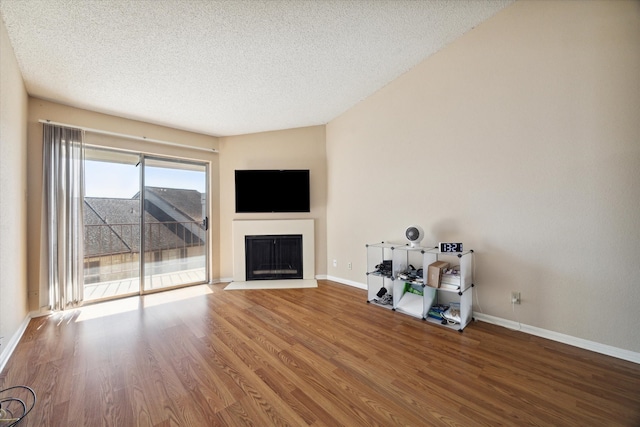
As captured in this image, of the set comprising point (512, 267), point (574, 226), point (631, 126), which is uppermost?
point (631, 126)

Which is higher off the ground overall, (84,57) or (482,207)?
(84,57)

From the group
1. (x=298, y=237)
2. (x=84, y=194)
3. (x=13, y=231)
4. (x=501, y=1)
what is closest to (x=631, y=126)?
(x=501, y=1)

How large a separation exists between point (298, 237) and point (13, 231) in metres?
3.08

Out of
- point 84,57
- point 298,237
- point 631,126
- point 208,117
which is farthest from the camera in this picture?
point 298,237

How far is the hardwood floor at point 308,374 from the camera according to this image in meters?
1.28

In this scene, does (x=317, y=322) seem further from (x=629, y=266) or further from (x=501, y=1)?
(x=501, y=1)

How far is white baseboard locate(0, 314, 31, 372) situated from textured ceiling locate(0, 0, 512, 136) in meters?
2.45

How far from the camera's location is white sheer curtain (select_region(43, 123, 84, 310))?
267 cm

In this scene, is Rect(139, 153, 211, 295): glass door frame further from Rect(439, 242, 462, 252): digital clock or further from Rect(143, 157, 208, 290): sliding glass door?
Rect(439, 242, 462, 252): digital clock

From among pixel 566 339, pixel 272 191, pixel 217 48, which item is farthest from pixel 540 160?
pixel 272 191

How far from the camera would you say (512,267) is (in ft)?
7.20

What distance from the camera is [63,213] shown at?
2748 mm

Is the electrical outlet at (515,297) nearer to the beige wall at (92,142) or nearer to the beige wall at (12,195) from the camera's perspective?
the beige wall at (92,142)

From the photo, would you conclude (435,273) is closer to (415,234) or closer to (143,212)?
(415,234)
